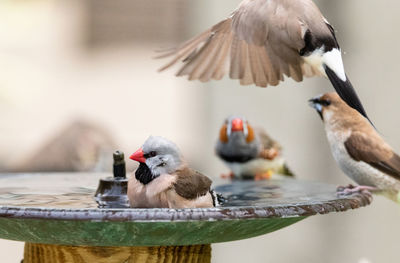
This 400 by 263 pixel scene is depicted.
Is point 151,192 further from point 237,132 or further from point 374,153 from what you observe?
point 237,132

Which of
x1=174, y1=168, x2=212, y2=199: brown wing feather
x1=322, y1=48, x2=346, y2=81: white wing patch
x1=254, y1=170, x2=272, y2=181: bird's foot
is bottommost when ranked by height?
x1=254, y1=170, x2=272, y2=181: bird's foot

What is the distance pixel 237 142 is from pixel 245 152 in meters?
0.10

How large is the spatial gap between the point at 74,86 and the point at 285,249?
11.4 ft

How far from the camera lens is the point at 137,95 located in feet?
31.7

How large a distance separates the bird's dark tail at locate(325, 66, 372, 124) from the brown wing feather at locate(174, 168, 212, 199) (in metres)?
0.69

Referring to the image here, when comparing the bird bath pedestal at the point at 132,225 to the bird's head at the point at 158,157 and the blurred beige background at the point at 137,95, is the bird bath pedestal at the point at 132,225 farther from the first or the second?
the blurred beige background at the point at 137,95

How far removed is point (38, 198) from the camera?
10.2ft

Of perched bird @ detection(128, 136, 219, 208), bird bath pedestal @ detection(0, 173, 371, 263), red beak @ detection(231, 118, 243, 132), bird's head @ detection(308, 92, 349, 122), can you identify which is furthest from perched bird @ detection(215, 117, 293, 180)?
perched bird @ detection(128, 136, 219, 208)

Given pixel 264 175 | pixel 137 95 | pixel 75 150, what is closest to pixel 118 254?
pixel 264 175

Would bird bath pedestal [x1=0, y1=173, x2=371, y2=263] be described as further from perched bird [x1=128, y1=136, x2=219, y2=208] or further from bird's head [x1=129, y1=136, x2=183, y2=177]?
bird's head [x1=129, y1=136, x2=183, y2=177]

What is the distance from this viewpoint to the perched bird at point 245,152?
17.9 ft

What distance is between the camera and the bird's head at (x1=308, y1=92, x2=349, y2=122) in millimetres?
4535

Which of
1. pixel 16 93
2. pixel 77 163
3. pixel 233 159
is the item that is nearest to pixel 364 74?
pixel 233 159

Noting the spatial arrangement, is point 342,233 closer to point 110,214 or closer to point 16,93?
point 16,93
